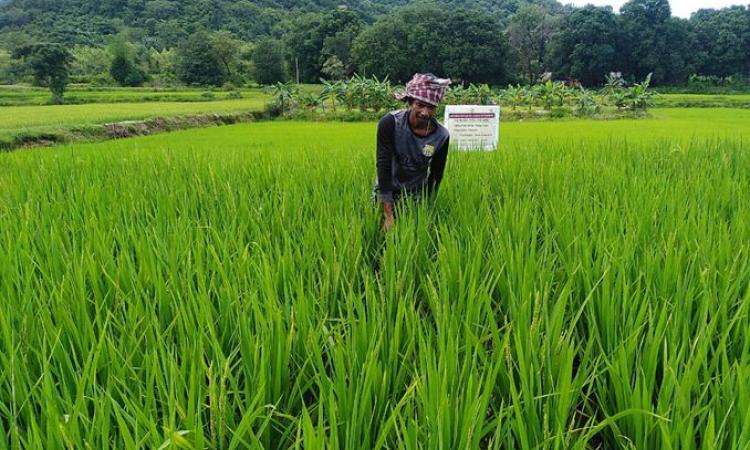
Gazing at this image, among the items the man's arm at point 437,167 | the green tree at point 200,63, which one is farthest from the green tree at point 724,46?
A: the man's arm at point 437,167

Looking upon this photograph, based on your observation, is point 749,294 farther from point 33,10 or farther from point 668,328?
point 33,10

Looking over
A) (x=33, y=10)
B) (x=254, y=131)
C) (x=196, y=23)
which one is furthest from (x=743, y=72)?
(x=33, y=10)

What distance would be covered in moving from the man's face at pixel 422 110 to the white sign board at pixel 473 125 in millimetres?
2852

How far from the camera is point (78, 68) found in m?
38.7

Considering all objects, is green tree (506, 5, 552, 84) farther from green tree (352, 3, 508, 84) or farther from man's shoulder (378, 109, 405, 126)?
man's shoulder (378, 109, 405, 126)

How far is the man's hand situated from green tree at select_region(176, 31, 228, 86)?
40.0 metres

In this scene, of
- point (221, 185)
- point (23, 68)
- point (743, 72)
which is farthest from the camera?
point (743, 72)

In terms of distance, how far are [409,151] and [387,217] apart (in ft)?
1.48

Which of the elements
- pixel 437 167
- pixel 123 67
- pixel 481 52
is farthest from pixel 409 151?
pixel 481 52

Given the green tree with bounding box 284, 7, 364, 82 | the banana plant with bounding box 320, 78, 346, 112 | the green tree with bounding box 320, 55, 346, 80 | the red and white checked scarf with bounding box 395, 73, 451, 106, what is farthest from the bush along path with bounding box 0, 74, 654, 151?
the green tree with bounding box 284, 7, 364, 82

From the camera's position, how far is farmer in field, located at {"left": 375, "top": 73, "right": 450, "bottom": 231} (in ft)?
7.91

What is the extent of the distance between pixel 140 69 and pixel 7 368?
41798mm

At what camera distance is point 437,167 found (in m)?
2.64

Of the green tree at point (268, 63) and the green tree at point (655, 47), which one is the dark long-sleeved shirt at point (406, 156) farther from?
the green tree at point (655, 47)
